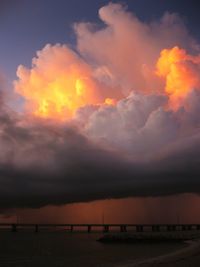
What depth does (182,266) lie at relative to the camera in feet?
171

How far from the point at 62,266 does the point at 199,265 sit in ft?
83.0

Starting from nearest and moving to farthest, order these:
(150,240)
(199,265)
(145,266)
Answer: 1. (199,265)
2. (145,266)
3. (150,240)

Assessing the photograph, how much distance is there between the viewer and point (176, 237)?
190 metres

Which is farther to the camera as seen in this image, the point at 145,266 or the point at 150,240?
the point at 150,240

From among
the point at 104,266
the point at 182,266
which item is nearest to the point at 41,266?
the point at 104,266

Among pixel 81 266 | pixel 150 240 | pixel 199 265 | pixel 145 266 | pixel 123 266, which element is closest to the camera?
pixel 199 265

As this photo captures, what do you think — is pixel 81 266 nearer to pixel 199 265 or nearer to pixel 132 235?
pixel 199 265

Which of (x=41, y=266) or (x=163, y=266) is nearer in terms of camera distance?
(x=163, y=266)

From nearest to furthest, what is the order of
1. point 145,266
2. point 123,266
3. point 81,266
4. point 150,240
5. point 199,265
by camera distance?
point 199,265
point 145,266
point 123,266
point 81,266
point 150,240

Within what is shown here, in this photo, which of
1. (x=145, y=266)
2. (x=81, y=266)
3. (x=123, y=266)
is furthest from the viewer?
(x=81, y=266)

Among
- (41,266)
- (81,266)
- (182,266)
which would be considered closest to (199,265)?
(182,266)

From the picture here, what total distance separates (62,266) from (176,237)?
132 meters

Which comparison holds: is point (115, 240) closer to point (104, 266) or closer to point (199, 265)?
point (104, 266)

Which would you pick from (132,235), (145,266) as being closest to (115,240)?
(132,235)
